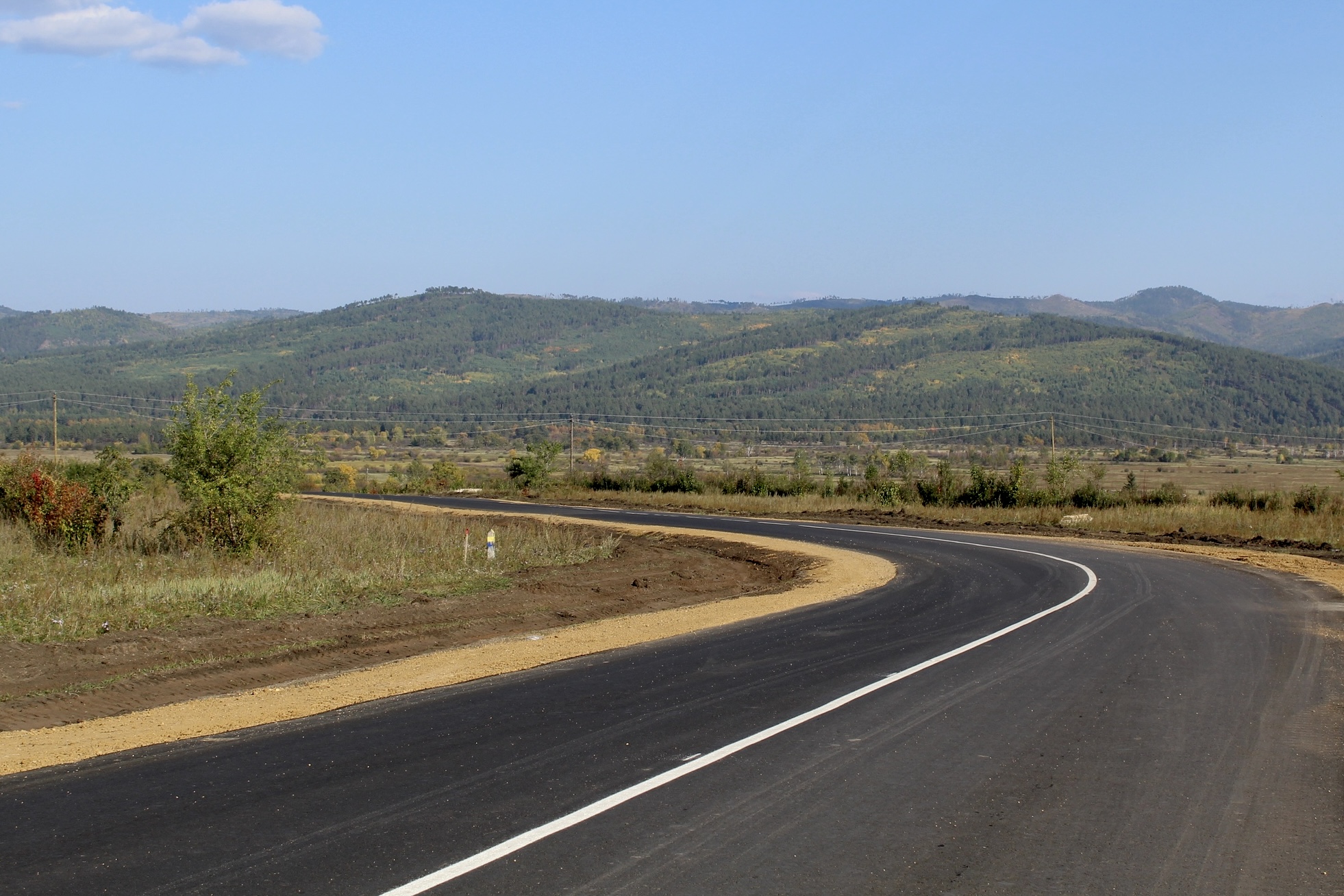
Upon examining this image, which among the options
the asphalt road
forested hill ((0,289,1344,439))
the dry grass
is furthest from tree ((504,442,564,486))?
forested hill ((0,289,1344,439))

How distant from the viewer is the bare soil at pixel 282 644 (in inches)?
391

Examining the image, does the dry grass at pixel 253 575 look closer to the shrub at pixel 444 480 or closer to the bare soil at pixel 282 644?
the bare soil at pixel 282 644

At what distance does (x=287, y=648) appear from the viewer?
1223 cm

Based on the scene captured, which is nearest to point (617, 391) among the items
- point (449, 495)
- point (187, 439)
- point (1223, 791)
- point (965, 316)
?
point (965, 316)

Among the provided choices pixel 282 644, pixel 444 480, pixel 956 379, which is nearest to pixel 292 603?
pixel 282 644

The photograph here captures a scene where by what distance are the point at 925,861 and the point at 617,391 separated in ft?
520

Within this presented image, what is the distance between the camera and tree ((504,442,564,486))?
57.0 meters

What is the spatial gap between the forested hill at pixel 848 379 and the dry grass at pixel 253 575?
92.6 m

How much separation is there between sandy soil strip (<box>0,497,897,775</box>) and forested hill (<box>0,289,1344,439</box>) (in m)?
104

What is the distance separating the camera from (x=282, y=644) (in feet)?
41.1

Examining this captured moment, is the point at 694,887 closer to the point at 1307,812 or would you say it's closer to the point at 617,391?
the point at 1307,812

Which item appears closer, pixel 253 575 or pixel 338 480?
pixel 253 575

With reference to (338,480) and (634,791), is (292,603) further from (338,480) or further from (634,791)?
(338,480)

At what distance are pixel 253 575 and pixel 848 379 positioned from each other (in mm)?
146653
